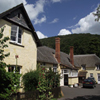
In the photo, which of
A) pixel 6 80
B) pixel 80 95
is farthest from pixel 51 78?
pixel 6 80

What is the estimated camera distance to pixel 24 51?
10438 millimetres

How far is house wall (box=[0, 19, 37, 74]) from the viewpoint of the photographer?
8969 millimetres

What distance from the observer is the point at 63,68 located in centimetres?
2272

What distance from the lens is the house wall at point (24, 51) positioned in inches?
353

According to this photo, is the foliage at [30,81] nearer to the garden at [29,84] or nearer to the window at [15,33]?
the garden at [29,84]

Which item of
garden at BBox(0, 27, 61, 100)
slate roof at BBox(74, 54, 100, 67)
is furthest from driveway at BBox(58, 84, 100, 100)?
slate roof at BBox(74, 54, 100, 67)

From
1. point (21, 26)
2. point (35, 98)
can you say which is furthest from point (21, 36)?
point (35, 98)

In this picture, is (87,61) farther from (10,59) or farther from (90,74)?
(10,59)

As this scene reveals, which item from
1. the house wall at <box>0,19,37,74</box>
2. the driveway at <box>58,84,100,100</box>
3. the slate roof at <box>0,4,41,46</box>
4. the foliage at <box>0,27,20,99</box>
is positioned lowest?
the driveway at <box>58,84,100,100</box>

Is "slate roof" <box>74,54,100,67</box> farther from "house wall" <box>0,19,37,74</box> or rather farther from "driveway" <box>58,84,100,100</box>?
"house wall" <box>0,19,37,74</box>

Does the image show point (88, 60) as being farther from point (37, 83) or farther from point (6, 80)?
point (6, 80)

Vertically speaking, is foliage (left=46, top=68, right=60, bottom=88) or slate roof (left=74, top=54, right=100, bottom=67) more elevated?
slate roof (left=74, top=54, right=100, bottom=67)

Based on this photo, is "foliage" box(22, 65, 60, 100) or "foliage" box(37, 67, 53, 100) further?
"foliage" box(22, 65, 60, 100)

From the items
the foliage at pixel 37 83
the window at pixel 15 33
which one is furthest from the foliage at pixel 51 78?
the window at pixel 15 33
